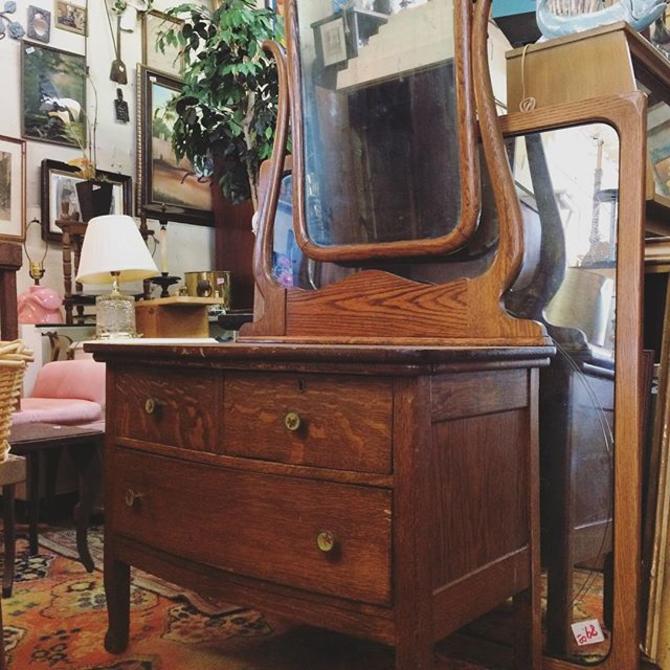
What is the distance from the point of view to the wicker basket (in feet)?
4.07

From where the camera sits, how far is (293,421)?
124 cm

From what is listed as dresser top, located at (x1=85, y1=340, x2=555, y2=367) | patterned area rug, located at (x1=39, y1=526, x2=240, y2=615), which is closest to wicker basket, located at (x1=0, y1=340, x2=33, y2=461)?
dresser top, located at (x1=85, y1=340, x2=555, y2=367)

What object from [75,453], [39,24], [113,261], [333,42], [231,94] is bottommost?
[75,453]

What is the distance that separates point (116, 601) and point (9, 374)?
630 millimetres

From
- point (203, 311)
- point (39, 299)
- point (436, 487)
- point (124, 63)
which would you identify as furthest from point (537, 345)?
point (124, 63)

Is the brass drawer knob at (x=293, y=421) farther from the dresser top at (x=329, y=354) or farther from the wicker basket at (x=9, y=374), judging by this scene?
the wicker basket at (x=9, y=374)

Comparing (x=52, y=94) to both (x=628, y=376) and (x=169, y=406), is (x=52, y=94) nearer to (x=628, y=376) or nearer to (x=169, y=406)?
(x=169, y=406)

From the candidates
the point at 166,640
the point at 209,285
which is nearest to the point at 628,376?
the point at 166,640

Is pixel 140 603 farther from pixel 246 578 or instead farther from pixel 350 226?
pixel 350 226

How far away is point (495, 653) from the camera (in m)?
1.54

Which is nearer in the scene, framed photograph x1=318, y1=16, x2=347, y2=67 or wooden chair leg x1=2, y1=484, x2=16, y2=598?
framed photograph x1=318, y1=16, x2=347, y2=67

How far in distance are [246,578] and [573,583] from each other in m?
0.63

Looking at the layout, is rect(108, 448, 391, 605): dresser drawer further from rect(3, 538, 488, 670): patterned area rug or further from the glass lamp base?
the glass lamp base

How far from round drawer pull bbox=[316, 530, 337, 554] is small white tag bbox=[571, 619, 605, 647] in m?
0.56
